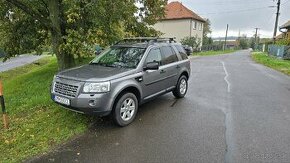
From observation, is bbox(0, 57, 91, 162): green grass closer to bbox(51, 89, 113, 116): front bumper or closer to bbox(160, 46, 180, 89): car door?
bbox(51, 89, 113, 116): front bumper

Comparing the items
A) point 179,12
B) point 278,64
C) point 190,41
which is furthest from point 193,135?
point 179,12

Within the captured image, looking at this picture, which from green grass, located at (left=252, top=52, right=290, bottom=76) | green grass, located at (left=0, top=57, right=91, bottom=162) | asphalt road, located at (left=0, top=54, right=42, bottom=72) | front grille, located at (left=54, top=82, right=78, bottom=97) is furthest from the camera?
asphalt road, located at (left=0, top=54, right=42, bottom=72)

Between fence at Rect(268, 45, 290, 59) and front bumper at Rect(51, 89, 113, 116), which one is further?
fence at Rect(268, 45, 290, 59)

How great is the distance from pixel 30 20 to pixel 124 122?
8339 millimetres

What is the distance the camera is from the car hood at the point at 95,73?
5.21 metres

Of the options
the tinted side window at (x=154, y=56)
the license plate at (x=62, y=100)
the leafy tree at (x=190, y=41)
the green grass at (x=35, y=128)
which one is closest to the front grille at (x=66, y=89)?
the license plate at (x=62, y=100)

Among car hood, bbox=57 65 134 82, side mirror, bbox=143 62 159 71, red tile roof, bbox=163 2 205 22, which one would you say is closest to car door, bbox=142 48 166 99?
side mirror, bbox=143 62 159 71

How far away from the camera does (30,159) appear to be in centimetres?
420

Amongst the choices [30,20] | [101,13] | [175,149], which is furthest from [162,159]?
[30,20]

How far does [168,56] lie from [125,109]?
2328 millimetres

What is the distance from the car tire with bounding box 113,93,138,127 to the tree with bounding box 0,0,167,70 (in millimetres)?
3533

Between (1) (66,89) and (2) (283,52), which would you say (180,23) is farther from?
(1) (66,89)

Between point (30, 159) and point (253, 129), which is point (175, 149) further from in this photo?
point (30, 159)

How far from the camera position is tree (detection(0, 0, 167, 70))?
8.32 m
